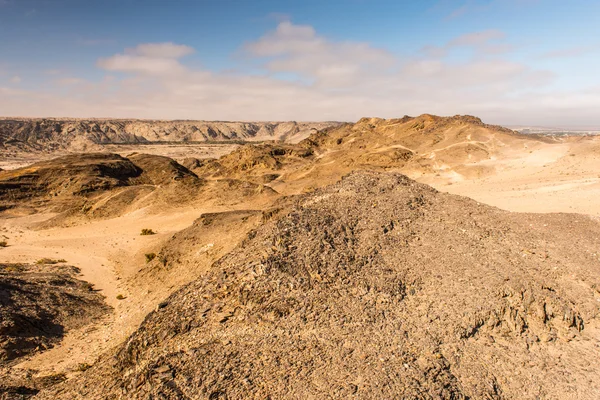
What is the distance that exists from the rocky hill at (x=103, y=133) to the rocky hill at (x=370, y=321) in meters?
99.5

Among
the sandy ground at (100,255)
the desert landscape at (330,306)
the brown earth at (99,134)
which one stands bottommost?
the sandy ground at (100,255)

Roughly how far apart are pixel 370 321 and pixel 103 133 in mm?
132129

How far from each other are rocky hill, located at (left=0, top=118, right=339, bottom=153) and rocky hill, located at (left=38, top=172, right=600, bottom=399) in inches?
3916

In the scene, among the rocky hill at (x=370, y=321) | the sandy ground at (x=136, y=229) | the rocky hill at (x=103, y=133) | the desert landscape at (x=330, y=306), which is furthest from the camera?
the rocky hill at (x=103, y=133)

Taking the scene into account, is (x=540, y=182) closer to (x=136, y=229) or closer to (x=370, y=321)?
(x=370, y=321)

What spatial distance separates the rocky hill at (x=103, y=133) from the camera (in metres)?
94.3

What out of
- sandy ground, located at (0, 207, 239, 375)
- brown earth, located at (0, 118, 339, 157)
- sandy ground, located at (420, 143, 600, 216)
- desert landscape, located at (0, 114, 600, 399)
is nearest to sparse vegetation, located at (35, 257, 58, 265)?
desert landscape, located at (0, 114, 600, 399)

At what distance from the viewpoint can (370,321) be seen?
23.3 feet

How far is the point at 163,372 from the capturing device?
5.85 m

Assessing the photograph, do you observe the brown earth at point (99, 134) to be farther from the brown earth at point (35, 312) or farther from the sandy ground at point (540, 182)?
the sandy ground at point (540, 182)

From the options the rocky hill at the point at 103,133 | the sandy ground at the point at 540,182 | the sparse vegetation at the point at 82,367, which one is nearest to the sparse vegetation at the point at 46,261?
the sparse vegetation at the point at 82,367

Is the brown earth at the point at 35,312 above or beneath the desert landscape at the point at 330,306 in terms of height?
beneath

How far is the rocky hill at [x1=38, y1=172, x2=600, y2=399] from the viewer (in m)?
5.82

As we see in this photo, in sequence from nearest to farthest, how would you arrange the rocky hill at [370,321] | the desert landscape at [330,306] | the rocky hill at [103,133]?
the rocky hill at [370,321]
the desert landscape at [330,306]
the rocky hill at [103,133]
